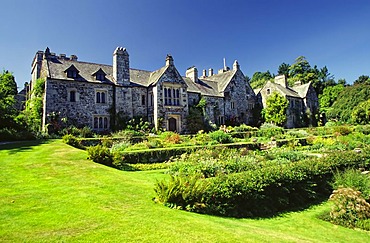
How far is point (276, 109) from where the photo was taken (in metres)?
40.2

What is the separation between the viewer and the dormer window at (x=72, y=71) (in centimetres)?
2593

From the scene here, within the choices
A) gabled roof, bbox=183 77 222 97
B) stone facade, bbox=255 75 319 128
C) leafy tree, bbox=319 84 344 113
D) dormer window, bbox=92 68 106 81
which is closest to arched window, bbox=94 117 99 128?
dormer window, bbox=92 68 106 81

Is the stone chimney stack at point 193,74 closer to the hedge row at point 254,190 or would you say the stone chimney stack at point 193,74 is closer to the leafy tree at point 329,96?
the hedge row at point 254,190

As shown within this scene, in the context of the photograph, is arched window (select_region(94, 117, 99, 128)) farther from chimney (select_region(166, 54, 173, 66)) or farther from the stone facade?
the stone facade

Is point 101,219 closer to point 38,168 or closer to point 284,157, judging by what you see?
point 38,168

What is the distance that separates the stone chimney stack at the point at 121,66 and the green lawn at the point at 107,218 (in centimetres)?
1967

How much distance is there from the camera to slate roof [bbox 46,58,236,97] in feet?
85.8

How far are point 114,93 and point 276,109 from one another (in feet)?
82.6

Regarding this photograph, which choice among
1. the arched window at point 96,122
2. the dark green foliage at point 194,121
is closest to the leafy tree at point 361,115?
the dark green foliage at point 194,121

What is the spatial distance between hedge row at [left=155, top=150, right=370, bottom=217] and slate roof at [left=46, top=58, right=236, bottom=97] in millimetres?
22016

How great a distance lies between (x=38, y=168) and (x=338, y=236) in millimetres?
10350

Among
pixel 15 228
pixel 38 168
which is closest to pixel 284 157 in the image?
pixel 38 168

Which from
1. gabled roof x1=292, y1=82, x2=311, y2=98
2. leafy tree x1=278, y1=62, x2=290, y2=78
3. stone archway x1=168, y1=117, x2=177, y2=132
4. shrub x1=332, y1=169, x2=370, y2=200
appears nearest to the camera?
shrub x1=332, y1=169, x2=370, y2=200

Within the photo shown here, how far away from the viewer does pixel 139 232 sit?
187 inches
